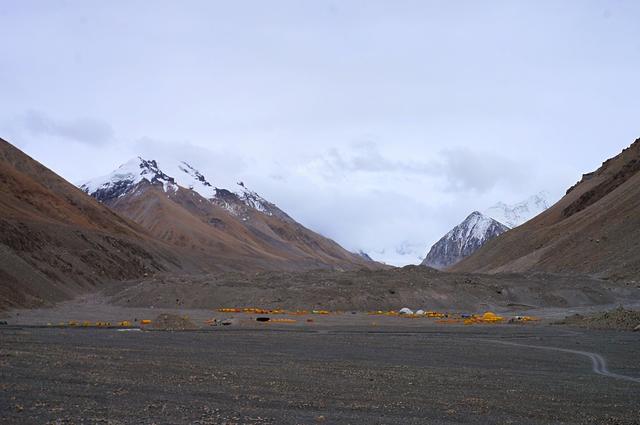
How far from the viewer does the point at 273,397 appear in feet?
45.5

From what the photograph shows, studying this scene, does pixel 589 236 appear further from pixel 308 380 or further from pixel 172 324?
pixel 308 380

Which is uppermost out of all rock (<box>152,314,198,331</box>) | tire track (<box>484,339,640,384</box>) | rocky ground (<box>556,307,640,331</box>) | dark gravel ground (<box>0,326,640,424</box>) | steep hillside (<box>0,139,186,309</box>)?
steep hillside (<box>0,139,186,309</box>)

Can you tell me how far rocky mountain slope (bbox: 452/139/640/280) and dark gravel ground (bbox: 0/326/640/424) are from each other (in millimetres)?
56981

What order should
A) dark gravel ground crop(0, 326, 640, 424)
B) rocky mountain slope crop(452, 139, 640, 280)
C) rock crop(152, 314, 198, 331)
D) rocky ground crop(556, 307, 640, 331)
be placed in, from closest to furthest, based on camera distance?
1. dark gravel ground crop(0, 326, 640, 424)
2. rock crop(152, 314, 198, 331)
3. rocky ground crop(556, 307, 640, 331)
4. rocky mountain slope crop(452, 139, 640, 280)

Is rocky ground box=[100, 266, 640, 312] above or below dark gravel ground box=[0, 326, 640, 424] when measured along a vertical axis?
above

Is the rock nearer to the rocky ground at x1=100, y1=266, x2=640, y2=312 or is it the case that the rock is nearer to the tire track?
the tire track

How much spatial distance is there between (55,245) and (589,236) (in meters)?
74.0

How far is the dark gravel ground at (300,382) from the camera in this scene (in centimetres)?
1205

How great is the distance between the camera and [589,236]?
94.1m

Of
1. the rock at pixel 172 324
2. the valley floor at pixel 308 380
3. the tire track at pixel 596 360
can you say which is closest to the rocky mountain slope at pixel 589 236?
the tire track at pixel 596 360

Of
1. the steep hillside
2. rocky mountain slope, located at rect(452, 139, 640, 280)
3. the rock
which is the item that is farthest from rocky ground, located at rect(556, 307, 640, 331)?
the steep hillside

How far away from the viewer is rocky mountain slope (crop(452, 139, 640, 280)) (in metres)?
82.8

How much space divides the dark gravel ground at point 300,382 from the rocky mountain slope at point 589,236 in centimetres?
5698

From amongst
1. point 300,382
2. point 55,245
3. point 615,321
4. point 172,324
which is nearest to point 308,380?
point 300,382
